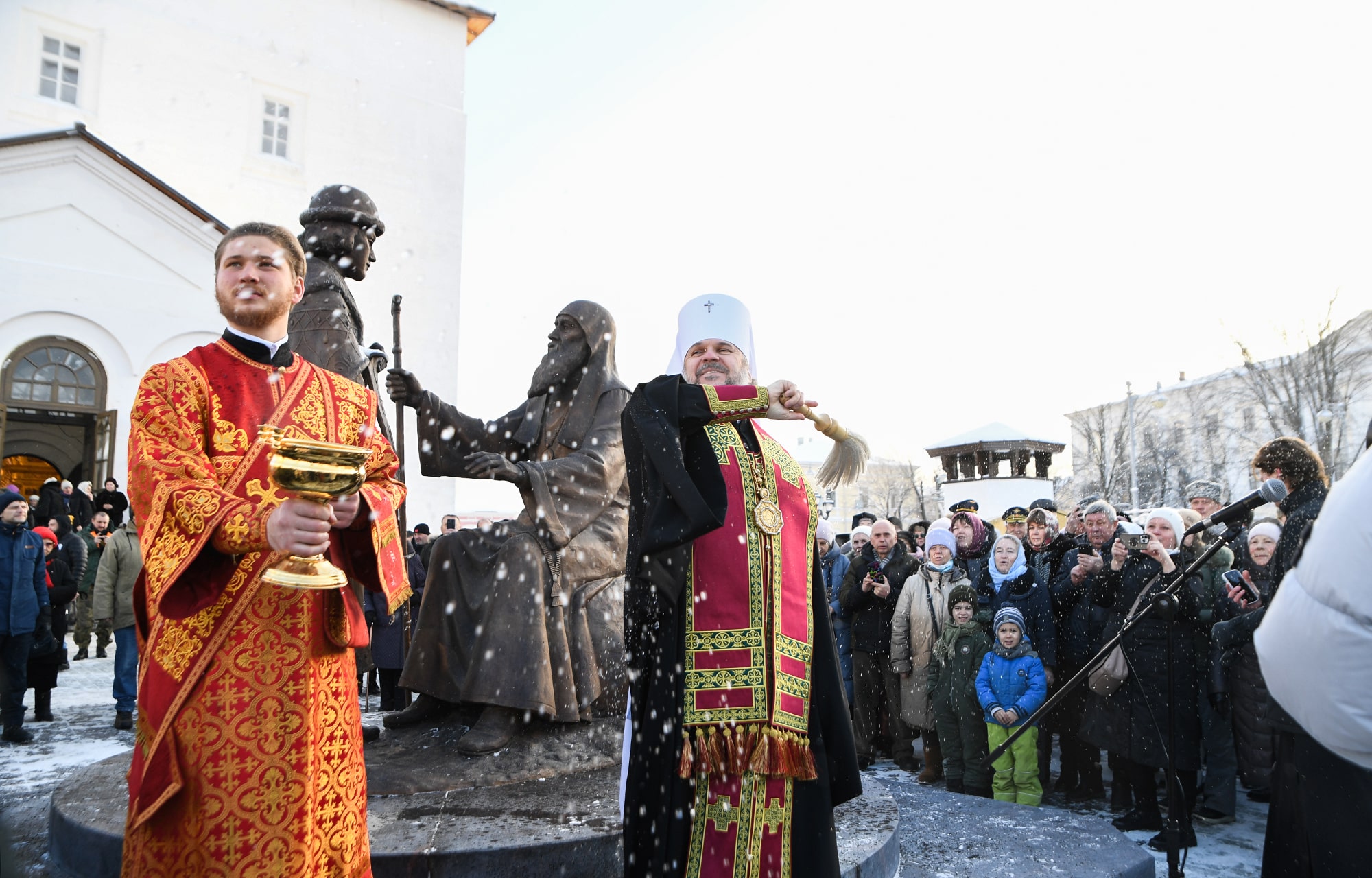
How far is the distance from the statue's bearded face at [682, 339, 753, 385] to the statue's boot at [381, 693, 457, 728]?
1984 millimetres

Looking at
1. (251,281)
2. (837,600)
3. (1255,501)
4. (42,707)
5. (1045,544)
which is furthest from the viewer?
(837,600)

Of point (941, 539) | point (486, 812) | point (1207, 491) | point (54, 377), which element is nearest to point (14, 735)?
point (486, 812)

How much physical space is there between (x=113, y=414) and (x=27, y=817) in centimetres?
1249

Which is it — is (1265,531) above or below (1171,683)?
above

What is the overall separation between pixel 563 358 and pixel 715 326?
A: 1.49 meters

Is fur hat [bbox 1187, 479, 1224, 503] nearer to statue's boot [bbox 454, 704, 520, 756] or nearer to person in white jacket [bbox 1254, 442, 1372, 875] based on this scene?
statue's boot [bbox 454, 704, 520, 756]

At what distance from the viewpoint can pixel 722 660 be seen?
7.92ft

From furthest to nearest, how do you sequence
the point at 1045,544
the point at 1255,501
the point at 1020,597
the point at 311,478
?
the point at 1045,544 < the point at 1020,597 < the point at 1255,501 < the point at 311,478

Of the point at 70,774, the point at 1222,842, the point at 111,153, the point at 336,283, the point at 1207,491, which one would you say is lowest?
the point at 1222,842

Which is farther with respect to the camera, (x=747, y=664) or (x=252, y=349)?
(x=747, y=664)

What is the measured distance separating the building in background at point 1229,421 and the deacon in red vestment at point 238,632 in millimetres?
22377

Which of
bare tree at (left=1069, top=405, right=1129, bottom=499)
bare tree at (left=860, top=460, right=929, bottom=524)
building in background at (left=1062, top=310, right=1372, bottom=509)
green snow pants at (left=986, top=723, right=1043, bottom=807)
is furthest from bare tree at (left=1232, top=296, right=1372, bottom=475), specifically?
bare tree at (left=860, top=460, right=929, bottom=524)

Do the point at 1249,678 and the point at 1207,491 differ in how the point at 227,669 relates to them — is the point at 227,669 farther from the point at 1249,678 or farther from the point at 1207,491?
the point at 1207,491

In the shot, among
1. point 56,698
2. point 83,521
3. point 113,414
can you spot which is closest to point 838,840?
point 56,698
